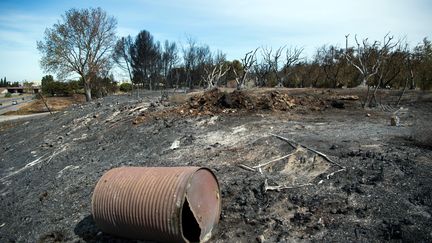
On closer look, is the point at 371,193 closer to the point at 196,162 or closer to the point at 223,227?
the point at 223,227

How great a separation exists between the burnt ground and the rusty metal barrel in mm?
402

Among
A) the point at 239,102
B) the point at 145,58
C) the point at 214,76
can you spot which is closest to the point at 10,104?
the point at 145,58

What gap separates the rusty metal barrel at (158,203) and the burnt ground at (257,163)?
1.32 feet

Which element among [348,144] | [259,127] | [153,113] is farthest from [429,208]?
[153,113]

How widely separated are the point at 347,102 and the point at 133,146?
343 inches

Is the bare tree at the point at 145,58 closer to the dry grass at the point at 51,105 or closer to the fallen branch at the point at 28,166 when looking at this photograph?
the dry grass at the point at 51,105

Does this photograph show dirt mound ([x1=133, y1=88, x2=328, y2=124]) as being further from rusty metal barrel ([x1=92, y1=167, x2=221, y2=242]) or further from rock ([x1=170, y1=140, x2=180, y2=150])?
rusty metal barrel ([x1=92, y1=167, x2=221, y2=242])

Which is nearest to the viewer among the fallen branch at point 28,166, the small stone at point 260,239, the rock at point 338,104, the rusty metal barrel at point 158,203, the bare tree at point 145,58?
the rusty metal barrel at point 158,203

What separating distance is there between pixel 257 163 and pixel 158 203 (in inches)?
114

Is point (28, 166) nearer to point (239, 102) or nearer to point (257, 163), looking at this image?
point (239, 102)

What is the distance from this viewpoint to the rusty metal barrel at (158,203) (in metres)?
4.56

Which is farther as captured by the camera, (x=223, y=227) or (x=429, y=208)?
(x=223, y=227)

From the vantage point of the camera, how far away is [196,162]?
25.3 ft

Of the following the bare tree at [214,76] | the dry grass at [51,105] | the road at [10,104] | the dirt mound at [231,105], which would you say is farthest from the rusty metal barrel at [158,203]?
the road at [10,104]
